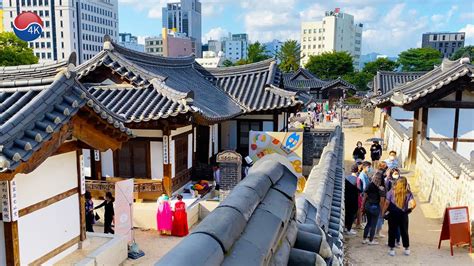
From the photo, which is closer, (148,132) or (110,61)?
(148,132)

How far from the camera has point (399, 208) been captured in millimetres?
7629

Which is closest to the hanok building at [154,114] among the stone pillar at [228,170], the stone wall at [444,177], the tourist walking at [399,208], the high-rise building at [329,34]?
the stone pillar at [228,170]

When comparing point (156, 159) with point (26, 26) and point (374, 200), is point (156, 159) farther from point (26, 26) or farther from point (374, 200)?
point (26, 26)

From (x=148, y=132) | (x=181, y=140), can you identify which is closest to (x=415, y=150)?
(x=181, y=140)

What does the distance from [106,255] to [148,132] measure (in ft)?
17.2

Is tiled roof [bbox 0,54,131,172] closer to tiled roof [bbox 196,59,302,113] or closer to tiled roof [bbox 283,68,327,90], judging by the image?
tiled roof [bbox 196,59,302,113]

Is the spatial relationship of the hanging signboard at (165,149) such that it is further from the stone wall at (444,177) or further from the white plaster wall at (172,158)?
the stone wall at (444,177)

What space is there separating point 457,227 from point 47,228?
311 inches

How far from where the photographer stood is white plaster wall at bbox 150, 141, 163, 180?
1272 centimetres

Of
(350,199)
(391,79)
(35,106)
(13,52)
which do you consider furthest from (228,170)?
(13,52)

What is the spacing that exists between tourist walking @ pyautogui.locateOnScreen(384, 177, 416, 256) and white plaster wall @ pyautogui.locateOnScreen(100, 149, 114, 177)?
8970 mm

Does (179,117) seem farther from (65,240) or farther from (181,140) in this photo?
(65,240)

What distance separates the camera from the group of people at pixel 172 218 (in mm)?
10969

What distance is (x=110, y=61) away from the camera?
44.5ft
